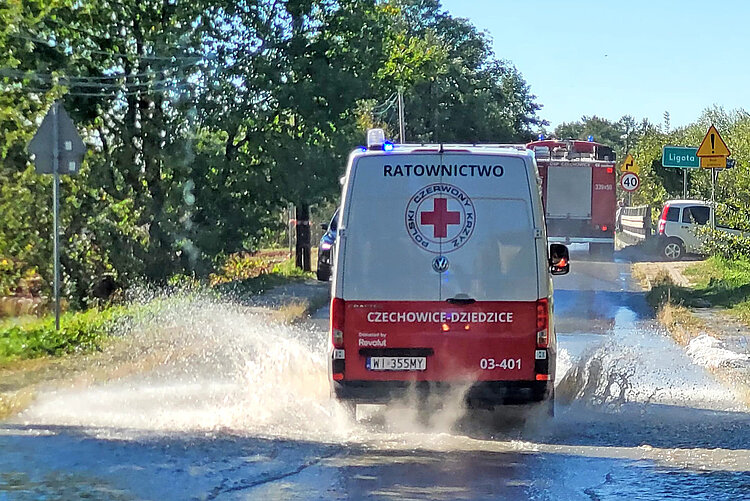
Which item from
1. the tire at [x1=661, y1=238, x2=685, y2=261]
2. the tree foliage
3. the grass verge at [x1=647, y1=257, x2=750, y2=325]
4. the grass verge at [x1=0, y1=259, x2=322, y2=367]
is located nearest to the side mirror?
the grass verge at [x1=0, y1=259, x2=322, y2=367]

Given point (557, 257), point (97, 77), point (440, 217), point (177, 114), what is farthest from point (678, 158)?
point (440, 217)

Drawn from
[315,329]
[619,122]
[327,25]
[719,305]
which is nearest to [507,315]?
[315,329]

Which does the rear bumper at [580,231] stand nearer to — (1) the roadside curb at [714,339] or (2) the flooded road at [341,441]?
(1) the roadside curb at [714,339]

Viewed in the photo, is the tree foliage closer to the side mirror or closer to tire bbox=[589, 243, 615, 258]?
tire bbox=[589, 243, 615, 258]

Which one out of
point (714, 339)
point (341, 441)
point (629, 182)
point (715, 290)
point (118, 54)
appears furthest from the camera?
point (629, 182)

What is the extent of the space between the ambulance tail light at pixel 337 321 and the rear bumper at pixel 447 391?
33 centimetres

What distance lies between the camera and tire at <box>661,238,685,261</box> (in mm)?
34153

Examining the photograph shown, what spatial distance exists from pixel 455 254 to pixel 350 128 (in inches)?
720

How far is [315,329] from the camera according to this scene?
16906mm

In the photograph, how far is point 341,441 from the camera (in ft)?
28.2

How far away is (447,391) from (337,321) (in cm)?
101

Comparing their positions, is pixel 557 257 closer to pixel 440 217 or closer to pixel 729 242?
pixel 440 217

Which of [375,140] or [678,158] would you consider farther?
[678,158]

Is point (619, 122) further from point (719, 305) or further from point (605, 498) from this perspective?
point (605, 498)
